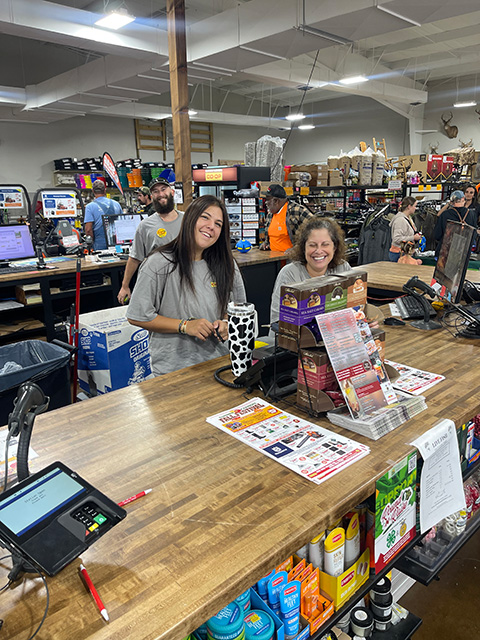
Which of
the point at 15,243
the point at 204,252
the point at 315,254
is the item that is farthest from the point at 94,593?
the point at 15,243

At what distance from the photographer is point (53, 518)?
88 centimetres

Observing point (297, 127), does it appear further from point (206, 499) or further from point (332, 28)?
point (206, 499)

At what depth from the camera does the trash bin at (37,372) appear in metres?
2.49

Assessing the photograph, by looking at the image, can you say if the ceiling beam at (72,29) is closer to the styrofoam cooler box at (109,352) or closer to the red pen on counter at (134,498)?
the styrofoam cooler box at (109,352)

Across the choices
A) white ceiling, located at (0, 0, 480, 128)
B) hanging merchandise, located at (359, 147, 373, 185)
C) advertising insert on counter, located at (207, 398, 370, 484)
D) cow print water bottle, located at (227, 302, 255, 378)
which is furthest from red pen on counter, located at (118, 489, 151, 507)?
hanging merchandise, located at (359, 147, 373, 185)

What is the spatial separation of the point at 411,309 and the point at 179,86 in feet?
13.5

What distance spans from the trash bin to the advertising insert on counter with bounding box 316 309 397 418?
1770 mm

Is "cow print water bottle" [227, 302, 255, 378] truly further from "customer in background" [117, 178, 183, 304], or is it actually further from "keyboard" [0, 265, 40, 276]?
"keyboard" [0, 265, 40, 276]

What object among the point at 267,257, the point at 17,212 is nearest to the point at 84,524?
the point at 267,257

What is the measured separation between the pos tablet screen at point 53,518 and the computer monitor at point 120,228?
517 cm

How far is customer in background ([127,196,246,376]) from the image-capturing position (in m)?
2.00

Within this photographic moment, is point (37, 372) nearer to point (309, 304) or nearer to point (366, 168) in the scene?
point (309, 304)

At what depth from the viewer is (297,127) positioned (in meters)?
17.3

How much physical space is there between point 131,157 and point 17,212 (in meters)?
3.75
